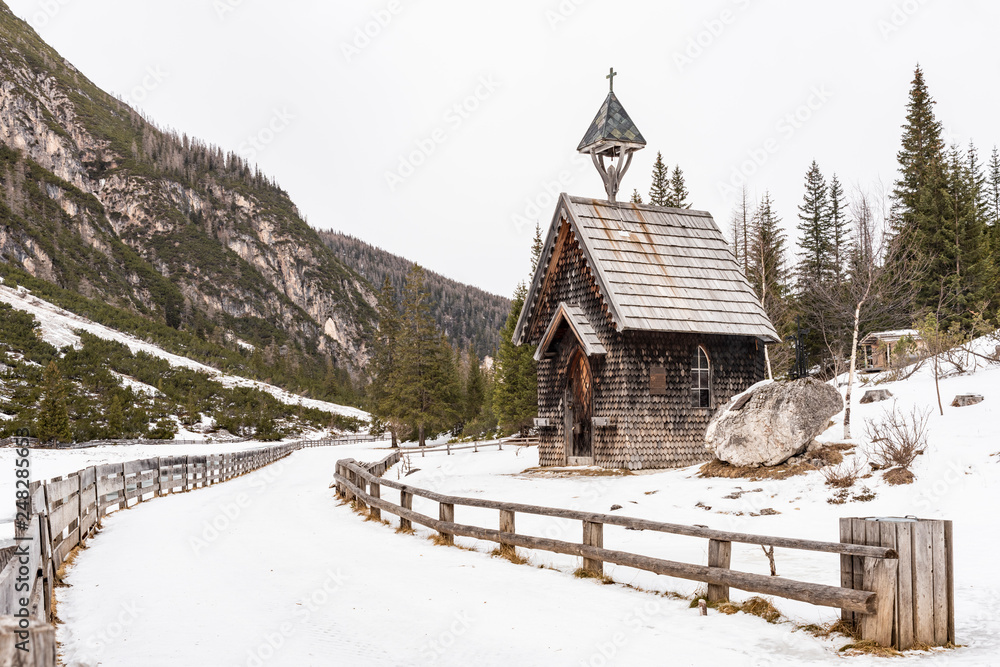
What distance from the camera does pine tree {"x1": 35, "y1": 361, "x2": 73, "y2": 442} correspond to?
51.6 meters

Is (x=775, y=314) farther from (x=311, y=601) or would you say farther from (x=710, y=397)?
(x=311, y=601)

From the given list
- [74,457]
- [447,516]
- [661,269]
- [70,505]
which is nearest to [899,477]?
[447,516]

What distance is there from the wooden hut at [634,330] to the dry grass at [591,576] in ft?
41.2

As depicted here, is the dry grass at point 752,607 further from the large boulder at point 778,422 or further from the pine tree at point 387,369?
the pine tree at point 387,369

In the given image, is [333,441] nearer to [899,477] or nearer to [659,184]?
[659,184]

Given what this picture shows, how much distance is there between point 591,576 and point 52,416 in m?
51.9

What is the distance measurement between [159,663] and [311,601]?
234 cm

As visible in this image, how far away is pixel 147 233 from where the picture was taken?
162000mm

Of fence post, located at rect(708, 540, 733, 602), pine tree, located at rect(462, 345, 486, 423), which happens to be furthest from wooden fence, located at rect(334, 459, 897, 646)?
pine tree, located at rect(462, 345, 486, 423)

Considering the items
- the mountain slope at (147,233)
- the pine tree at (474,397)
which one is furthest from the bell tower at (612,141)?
the mountain slope at (147,233)

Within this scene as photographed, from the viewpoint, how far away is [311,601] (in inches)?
339

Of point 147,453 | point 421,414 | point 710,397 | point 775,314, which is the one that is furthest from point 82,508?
point 421,414

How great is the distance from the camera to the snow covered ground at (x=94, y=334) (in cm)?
7906

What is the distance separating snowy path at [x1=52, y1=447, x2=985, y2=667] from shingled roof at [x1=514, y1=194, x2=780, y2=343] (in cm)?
1203
